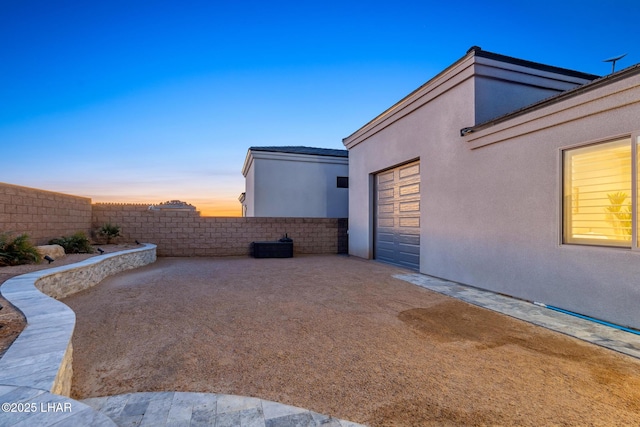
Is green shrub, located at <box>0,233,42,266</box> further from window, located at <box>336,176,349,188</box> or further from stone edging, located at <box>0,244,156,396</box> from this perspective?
window, located at <box>336,176,349,188</box>

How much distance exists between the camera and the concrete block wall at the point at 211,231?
1107 cm

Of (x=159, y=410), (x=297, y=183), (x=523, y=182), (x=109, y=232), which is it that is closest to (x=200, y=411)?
(x=159, y=410)

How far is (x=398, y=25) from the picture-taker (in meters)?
9.30

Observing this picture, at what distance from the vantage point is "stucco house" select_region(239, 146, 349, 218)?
14195mm

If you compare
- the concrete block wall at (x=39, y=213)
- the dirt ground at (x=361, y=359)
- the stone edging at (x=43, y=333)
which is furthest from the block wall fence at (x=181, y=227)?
the dirt ground at (x=361, y=359)

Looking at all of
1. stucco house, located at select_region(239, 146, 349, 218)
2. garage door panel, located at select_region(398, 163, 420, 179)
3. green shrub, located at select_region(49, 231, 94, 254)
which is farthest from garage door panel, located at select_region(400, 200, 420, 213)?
green shrub, located at select_region(49, 231, 94, 254)

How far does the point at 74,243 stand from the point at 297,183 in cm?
900

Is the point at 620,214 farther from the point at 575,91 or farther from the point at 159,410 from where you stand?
the point at 159,410

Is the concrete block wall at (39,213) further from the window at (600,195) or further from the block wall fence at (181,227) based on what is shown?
the window at (600,195)

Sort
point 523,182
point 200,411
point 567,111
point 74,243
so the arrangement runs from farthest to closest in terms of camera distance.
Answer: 1. point 74,243
2. point 523,182
3. point 567,111
4. point 200,411

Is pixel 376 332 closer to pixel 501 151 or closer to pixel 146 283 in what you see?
pixel 501 151

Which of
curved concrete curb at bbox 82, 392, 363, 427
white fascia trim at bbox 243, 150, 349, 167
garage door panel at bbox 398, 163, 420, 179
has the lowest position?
curved concrete curb at bbox 82, 392, 363, 427

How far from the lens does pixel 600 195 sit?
13.8 feet

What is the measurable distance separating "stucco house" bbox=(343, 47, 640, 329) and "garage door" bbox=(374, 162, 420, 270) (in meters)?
0.06
